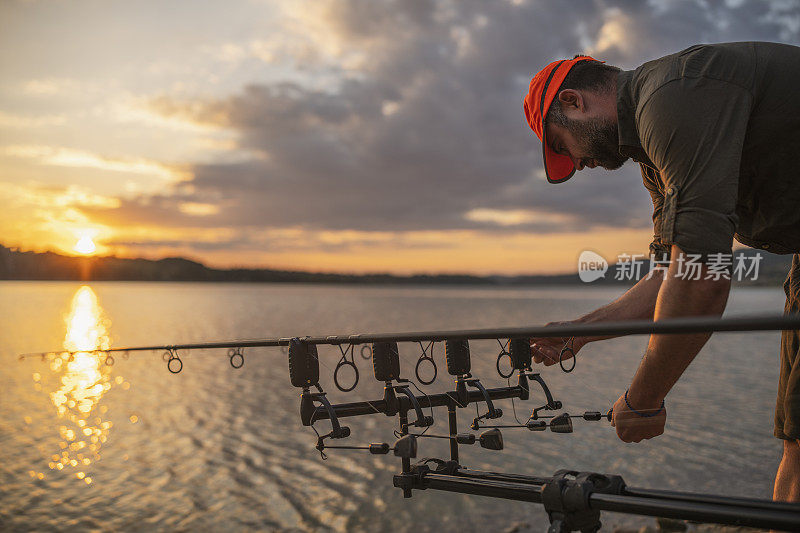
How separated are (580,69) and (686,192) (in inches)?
30.3

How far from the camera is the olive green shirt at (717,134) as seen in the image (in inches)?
70.6

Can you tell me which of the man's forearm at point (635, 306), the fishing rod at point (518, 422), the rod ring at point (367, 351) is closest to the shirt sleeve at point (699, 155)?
the fishing rod at point (518, 422)

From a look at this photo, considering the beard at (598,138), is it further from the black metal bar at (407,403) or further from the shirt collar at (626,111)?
the black metal bar at (407,403)

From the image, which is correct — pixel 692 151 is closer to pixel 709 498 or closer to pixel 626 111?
pixel 626 111

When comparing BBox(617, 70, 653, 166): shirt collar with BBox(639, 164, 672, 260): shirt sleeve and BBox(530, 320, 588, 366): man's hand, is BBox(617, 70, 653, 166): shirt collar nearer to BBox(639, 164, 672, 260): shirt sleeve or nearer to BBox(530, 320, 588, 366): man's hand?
BBox(639, 164, 672, 260): shirt sleeve

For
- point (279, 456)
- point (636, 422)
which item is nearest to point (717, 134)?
A: point (636, 422)

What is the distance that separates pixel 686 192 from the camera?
1812mm

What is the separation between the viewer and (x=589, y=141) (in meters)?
2.38

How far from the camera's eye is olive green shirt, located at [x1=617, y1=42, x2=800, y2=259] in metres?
1.79

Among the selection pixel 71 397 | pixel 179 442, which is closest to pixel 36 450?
pixel 179 442

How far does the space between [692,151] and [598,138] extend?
568 mm

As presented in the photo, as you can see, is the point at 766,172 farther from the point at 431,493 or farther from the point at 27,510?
the point at 27,510

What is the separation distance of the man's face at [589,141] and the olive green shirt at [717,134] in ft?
0.24

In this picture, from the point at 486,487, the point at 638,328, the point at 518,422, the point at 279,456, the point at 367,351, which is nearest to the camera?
the point at 638,328
